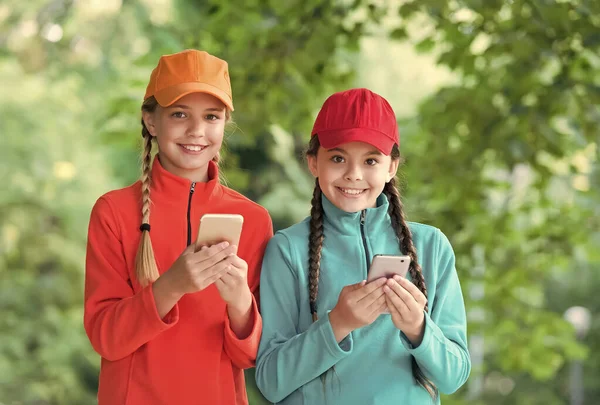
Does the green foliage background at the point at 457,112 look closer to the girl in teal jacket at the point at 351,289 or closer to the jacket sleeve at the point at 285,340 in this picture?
the girl in teal jacket at the point at 351,289

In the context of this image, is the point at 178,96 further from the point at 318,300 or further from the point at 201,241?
the point at 318,300

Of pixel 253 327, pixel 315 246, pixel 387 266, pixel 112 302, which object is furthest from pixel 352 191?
pixel 112 302

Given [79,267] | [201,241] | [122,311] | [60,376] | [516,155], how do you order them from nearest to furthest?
[201,241], [122,311], [516,155], [60,376], [79,267]

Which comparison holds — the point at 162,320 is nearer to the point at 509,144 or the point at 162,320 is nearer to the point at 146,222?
the point at 146,222

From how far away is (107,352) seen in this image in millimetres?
1979

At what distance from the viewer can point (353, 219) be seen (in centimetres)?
206

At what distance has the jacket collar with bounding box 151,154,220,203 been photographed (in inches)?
82.6

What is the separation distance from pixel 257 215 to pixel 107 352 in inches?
18.4

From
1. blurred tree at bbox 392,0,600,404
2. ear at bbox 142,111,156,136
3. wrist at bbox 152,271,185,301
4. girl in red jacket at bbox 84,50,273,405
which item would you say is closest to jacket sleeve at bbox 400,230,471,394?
girl in red jacket at bbox 84,50,273,405

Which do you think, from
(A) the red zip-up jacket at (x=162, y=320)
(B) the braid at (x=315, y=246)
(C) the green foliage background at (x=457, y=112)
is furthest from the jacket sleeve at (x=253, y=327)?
(C) the green foliage background at (x=457, y=112)

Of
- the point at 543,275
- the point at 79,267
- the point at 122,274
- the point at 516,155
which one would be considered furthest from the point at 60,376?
the point at 122,274

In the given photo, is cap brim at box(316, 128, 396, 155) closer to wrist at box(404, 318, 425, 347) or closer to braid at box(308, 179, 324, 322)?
braid at box(308, 179, 324, 322)

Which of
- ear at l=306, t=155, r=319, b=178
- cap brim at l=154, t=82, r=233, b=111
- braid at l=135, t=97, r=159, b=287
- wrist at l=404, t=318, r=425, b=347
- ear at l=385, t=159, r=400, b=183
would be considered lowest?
wrist at l=404, t=318, r=425, b=347

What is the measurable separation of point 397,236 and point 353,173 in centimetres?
20
